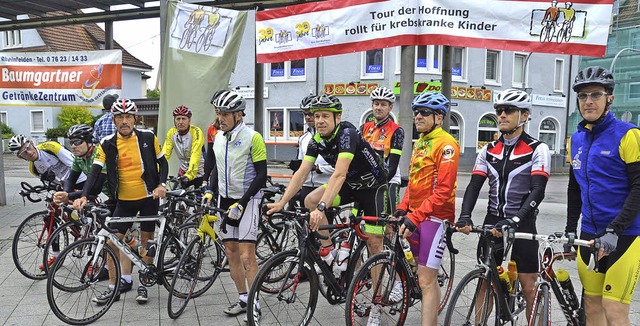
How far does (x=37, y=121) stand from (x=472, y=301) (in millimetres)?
41353

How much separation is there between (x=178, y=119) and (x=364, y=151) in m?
3.28

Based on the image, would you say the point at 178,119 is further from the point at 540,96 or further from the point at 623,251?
the point at 540,96

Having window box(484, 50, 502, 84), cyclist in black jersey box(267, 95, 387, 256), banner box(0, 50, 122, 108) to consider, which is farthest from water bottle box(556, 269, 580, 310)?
window box(484, 50, 502, 84)

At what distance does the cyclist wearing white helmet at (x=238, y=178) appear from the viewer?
434 cm

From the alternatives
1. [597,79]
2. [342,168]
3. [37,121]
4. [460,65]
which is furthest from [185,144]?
[37,121]

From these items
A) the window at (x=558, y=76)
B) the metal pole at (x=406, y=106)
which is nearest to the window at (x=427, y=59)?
the window at (x=558, y=76)

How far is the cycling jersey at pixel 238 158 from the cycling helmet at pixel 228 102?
0.19 m

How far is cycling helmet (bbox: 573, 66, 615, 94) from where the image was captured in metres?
3.07

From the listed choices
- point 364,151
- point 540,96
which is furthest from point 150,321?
point 540,96

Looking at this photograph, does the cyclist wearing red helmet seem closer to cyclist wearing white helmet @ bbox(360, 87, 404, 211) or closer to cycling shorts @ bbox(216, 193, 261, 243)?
cycling shorts @ bbox(216, 193, 261, 243)

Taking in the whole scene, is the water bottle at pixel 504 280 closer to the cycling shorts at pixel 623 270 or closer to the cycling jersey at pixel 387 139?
the cycling shorts at pixel 623 270

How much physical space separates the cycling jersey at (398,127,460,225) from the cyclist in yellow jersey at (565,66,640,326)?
0.90 meters

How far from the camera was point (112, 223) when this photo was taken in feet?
15.4

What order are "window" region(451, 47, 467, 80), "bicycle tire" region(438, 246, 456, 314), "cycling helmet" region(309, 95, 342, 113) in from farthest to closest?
1. "window" region(451, 47, 467, 80)
2. "bicycle tire" region(438, 246, 456, 314)
3. "cycling helmet" region(309, 95, 342, 113)
